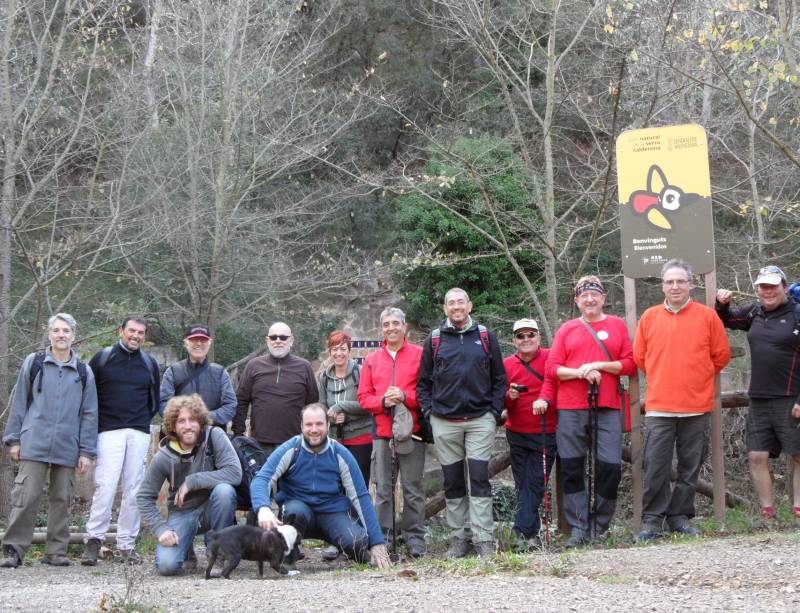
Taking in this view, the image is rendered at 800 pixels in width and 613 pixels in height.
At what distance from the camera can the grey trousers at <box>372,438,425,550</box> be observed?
24.5 ft

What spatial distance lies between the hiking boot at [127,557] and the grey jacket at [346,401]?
74.4 inches

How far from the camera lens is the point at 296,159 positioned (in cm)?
1398

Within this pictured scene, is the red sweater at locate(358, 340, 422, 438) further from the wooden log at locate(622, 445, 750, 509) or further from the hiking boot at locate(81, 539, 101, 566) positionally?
the wooden log at locate(622, 445, 750, 509)

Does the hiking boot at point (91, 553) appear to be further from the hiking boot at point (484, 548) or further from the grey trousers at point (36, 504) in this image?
the hiking boot at point (484, 548)

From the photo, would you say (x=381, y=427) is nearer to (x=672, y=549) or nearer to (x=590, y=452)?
(x=590, y=452)

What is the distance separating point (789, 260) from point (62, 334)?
532 inches

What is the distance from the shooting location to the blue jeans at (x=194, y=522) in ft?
22.1

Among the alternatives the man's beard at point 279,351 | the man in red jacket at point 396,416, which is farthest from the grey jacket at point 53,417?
the man in red jacket at point 396,416

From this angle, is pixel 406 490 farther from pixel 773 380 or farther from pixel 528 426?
pixel 773 380

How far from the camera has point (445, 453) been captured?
24.0ft

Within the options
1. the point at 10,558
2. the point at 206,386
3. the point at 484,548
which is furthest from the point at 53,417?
the point at 484,548

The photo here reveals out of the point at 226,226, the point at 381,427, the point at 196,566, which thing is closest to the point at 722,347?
the point at 381,427

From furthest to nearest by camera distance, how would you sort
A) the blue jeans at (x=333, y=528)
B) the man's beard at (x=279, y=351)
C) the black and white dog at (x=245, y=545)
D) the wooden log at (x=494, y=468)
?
the wooden log at (x=494, y=468)
the man's beard at (x=279, y=351)
the blue jeans at (x=333, y=528)
the black and white dog at (x=245, y=545)

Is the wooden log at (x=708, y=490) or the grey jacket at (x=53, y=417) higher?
the grey jacket at (x=53, y=417)
